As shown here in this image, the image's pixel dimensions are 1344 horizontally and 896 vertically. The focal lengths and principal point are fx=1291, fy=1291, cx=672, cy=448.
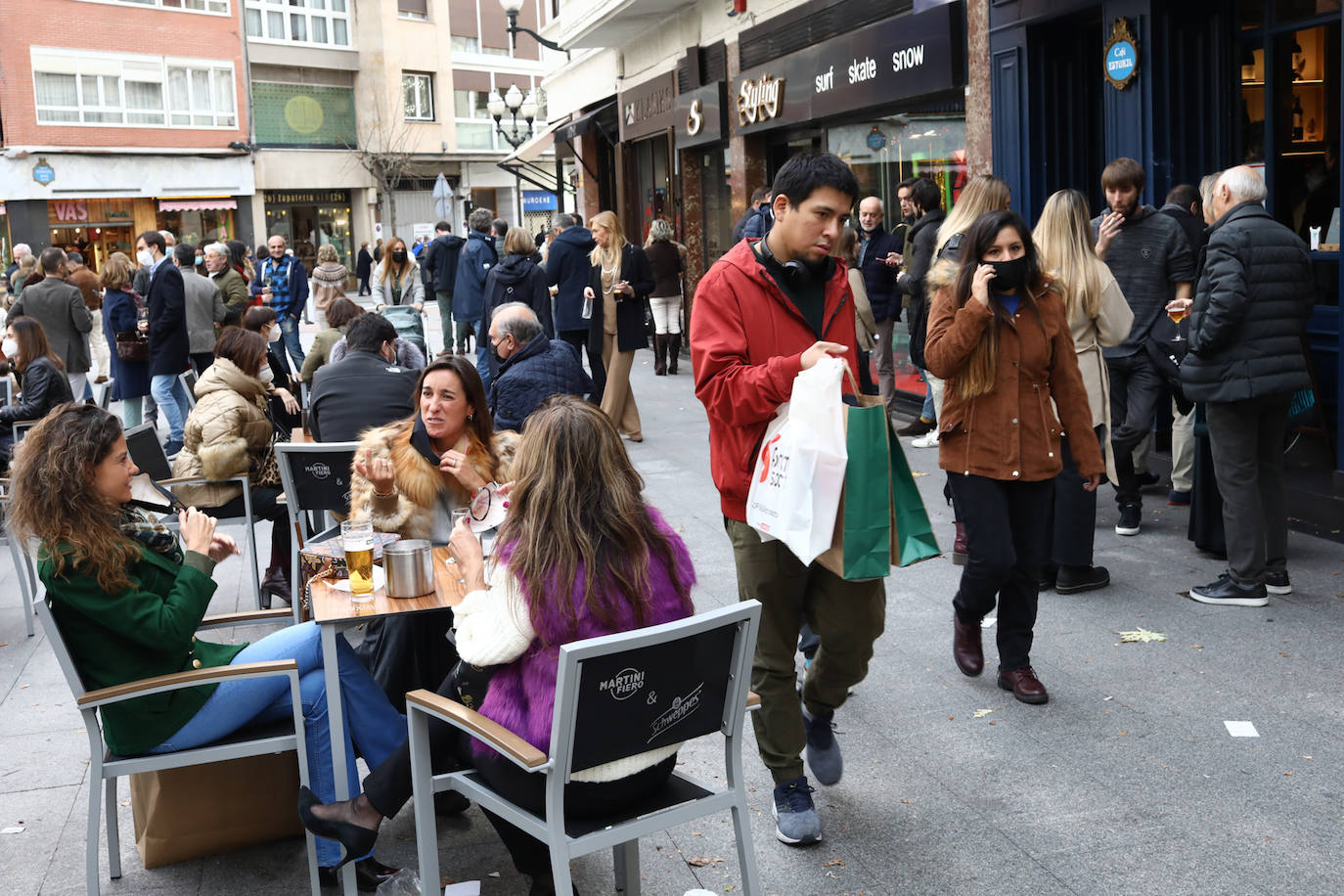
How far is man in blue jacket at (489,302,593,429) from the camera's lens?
284 inches

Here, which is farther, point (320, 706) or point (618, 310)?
point (618, 310)

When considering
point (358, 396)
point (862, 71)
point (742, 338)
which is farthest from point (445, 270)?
point (742, 338)

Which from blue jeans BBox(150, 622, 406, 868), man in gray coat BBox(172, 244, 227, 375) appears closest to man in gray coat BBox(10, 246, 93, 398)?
man in gray coat BBox(172, 244, 227, 375)

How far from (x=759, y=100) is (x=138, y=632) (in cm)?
1180

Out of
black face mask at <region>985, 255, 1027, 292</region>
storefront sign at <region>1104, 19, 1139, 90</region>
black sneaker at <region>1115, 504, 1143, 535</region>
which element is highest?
storefront sign at <region>1104, 19, 1139, 90</region>

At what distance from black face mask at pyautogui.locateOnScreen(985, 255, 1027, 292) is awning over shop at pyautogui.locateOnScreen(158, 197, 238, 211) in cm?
3856

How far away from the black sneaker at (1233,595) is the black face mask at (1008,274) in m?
2.21

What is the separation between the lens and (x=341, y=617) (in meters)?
3.52

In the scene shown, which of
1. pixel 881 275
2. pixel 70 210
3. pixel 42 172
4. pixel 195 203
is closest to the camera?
pixel 881 275

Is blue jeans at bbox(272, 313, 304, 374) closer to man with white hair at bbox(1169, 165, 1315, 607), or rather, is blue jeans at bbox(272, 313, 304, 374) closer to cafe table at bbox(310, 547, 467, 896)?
man with white hair at bbox(1169, 165, 1315, 607)

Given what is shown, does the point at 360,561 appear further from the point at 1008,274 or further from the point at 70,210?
the point at 70,210

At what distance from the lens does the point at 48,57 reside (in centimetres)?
3578

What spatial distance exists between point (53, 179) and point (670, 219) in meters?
24.7

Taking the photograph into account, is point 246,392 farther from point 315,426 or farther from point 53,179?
point 53,179
